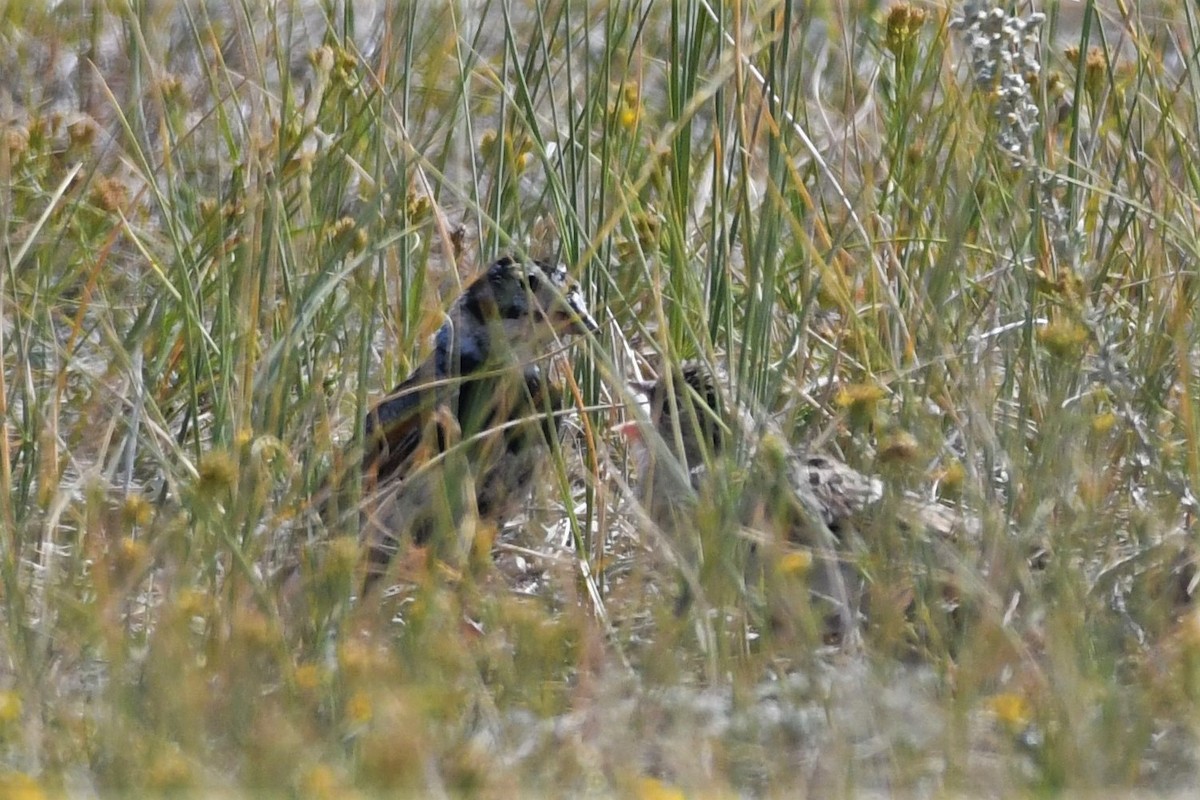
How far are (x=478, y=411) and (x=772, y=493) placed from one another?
61 centimetres

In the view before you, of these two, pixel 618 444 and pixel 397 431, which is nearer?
pixel 397 431

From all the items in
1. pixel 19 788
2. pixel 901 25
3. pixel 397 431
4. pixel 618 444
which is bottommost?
pixel 618 444

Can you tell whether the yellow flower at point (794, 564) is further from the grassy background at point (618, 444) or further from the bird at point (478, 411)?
the bird at point (478, 411)

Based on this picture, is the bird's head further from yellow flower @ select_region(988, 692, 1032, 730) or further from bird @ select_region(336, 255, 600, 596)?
yellow flower @ select_region(988, 692, 1032, 730)

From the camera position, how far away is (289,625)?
9.41 ft

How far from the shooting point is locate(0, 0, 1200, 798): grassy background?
2.34 m

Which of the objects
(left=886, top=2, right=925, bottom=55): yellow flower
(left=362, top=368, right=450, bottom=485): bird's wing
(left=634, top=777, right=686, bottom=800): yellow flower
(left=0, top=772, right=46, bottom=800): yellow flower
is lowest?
(left=362, top=368, right=450, bottom=485): bird's wing

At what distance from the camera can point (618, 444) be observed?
13.2 ft

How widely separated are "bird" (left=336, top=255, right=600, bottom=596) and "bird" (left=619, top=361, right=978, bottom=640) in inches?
9.7

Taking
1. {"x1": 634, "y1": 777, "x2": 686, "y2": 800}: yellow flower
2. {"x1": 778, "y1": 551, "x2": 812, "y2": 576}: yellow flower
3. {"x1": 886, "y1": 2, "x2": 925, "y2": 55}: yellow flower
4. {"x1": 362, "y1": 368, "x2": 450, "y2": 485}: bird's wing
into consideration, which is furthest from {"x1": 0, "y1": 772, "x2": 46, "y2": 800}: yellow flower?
{"x1": 886, "y1": 2, "x2": 925, "y2": 55}: yellow flower

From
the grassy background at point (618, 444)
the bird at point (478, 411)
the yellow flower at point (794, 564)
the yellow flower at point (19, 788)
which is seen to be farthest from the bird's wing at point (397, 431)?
the yellow flower at point (19, 788)

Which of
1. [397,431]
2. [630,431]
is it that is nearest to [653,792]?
[630,431]

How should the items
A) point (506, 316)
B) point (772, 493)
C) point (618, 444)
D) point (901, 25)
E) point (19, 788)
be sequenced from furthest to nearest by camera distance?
point (618, 444), point (506, 316), point (901, 25), point (772, 493), point (19, 788)

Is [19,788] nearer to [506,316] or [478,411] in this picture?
[478,411]
